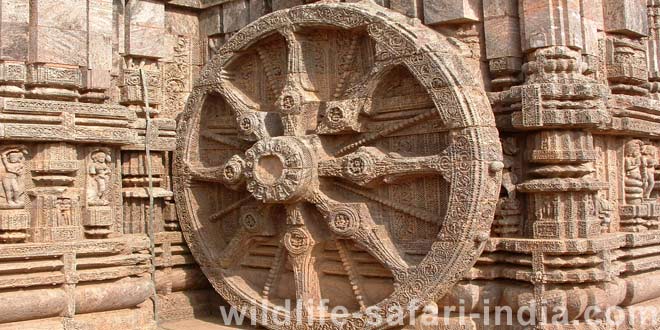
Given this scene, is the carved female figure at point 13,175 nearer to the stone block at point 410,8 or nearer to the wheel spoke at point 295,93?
the wheel spoke at point 295,93

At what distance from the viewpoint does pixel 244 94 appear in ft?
30.5

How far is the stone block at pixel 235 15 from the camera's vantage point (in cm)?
1000

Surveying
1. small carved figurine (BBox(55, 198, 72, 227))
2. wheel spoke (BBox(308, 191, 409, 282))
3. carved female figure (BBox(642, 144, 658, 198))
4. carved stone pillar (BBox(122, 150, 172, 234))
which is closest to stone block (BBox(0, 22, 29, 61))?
small carved figurine (BBox(55, 198, 72, 227))

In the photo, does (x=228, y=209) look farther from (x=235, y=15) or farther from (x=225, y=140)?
(x=235, y=15)

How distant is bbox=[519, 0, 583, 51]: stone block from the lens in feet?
24.3

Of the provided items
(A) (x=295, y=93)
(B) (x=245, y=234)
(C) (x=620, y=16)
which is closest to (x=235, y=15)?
(A) (x=295, y=93)

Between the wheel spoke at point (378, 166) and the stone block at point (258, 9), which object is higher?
the stone block at point (258, 9)

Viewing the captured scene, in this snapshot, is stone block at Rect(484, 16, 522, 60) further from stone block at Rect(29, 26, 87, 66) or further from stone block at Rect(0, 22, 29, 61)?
stone block at Rect(0, 22, 29, 61)

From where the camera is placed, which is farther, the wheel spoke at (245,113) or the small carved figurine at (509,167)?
the wheel spoke at (245,113)

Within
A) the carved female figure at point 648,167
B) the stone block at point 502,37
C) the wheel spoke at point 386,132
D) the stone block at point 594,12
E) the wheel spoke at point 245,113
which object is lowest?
the carved female figure at point 648,167

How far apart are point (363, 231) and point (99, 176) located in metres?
2.75

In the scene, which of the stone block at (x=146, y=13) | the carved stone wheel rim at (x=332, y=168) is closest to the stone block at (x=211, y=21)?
the stone block at (x=146, y=13)

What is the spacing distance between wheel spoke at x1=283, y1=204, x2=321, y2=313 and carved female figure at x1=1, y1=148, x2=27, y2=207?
2.65 metres

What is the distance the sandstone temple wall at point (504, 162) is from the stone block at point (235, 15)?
2.01 m
